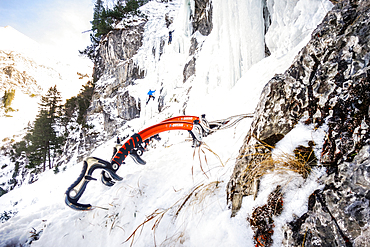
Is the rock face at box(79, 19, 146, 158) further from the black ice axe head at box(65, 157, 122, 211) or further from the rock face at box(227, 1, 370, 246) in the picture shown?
the rock face at box(227, 1, 370, 246)

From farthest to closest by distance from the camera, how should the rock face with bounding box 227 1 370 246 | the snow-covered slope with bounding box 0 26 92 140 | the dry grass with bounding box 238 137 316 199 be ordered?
1. the snow-covered slope with bounding box 0 26 92 140
2. the dry grass with bounding box 238 137 316 199
3. the rock face with bounding box 227 1 370 246

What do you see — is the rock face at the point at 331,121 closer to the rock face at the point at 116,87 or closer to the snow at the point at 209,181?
the snow at the point at 209,181

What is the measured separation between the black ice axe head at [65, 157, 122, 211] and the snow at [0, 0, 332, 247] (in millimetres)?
129

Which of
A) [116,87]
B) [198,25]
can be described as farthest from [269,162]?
[116,87]

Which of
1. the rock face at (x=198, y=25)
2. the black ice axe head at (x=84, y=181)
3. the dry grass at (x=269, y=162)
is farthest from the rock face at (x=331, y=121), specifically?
the rock face at (x=198, y=25)

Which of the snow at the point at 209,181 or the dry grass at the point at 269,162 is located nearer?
the dry grass at the point at 269,162

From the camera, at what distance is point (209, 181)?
6.07 feet

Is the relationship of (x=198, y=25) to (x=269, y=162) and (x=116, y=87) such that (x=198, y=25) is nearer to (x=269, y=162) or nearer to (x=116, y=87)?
(x=269, y=162)

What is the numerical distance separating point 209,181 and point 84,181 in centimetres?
217

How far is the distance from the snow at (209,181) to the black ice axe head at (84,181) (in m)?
0.13

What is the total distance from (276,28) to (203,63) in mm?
3208

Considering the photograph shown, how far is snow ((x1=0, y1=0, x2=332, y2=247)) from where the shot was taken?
1.07m

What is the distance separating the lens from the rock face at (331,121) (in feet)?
2.13

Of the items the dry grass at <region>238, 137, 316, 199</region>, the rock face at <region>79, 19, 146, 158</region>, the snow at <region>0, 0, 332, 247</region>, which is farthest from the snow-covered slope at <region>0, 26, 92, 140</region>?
the dry grass at <region>238, 137, 316, 199</region>
